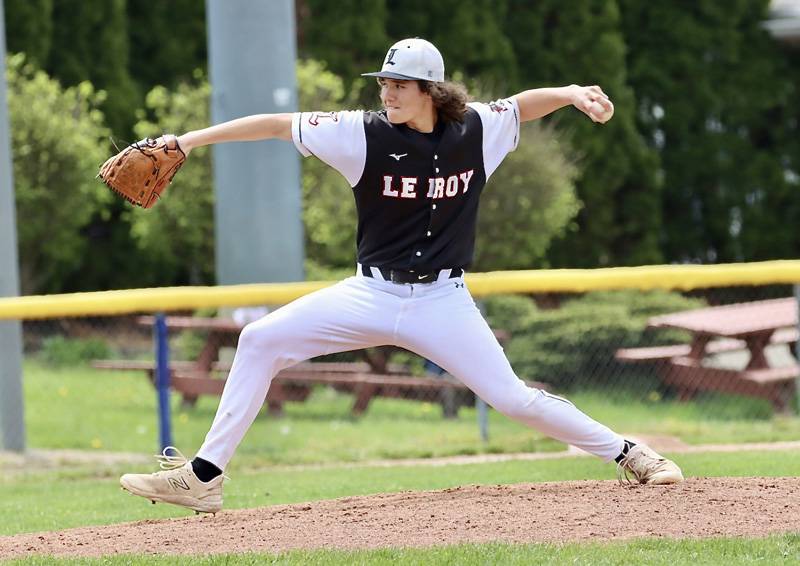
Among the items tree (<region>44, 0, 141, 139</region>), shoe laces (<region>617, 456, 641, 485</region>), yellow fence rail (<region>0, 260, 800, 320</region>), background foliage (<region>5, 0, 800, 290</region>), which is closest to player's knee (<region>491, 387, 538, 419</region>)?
shoe laces (<region>617, 456, 641, 485</region>)

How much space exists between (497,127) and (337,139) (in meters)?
0.69

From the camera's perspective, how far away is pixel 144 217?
1734 centimetres

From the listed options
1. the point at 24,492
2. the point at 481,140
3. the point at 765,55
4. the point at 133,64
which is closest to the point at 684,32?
the point at 765,55

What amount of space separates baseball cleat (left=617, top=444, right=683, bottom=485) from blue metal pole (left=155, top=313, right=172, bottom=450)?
430 centimetres

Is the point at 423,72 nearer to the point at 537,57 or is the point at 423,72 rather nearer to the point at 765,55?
the point at 537,57

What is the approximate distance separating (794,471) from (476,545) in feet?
8.48

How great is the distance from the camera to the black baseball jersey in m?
5.70

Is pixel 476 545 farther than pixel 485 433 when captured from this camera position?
No

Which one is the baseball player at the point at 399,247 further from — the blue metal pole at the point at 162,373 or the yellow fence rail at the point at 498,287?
the blue metal pole at the point at 162,373

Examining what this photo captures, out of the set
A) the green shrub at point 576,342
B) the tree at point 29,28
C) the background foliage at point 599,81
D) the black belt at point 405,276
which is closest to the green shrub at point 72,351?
the green shrub at point 576,342

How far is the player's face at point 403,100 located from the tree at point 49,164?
11.5m

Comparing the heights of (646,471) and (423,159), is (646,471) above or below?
below

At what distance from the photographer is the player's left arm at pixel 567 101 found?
5.73 meters

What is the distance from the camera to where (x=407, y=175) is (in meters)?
5.70
